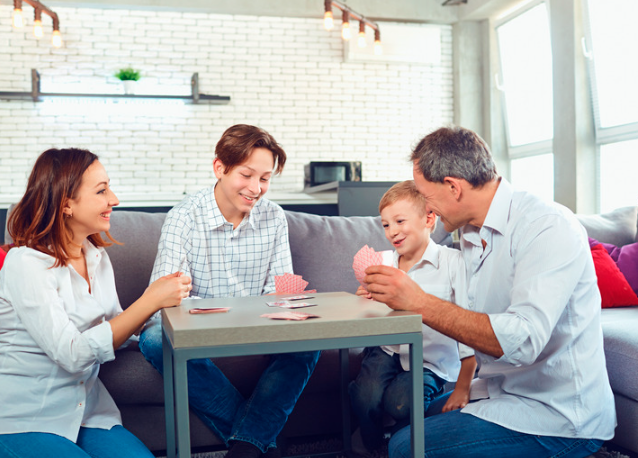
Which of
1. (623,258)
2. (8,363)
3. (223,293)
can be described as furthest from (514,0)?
(8,363)

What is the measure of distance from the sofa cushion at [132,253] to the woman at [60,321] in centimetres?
86

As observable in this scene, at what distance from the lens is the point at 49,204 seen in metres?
1.65

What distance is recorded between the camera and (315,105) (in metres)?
7.18

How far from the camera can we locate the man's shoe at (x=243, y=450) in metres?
1.76

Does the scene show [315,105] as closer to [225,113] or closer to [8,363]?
[225,113]

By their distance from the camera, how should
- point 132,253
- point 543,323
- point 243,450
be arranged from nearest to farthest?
point 543,323 < point 243,450 < point 132,253

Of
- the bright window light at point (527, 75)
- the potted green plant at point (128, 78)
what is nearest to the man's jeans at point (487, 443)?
the bright window light at point (527, 75)

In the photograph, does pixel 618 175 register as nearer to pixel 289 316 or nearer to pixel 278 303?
pixel 278 303

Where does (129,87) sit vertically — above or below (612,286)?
above

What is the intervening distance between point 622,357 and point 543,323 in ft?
2.96

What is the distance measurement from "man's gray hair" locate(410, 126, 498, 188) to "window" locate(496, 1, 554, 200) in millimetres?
4765

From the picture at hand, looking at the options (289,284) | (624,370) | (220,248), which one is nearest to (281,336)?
(289,284)

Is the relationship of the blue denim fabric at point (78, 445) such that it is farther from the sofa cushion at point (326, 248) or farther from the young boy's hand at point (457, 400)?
the sofa cushion at point (326, 248)

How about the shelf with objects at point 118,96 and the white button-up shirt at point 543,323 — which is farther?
the shelf with objects at point 118,96
